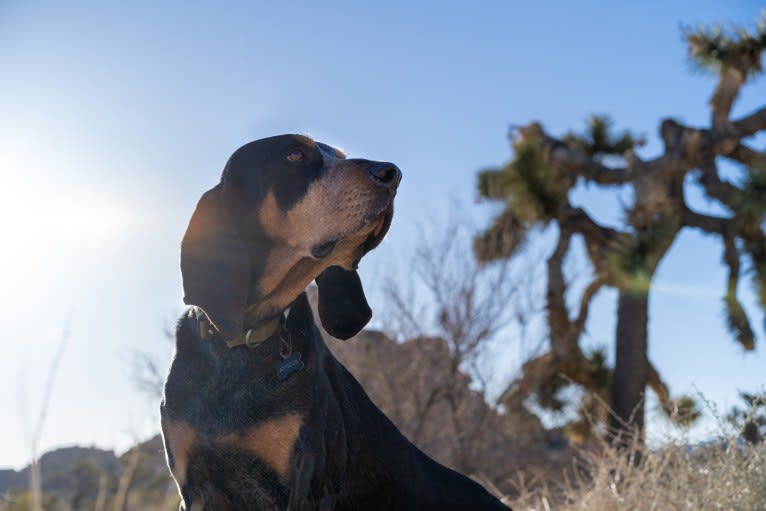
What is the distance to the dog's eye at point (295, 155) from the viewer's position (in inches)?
136

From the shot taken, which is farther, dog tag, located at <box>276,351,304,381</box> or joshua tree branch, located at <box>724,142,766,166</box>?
joshua tree branch, located at <box>724,142,766,166</box>

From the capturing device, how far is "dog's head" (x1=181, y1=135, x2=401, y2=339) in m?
3.30

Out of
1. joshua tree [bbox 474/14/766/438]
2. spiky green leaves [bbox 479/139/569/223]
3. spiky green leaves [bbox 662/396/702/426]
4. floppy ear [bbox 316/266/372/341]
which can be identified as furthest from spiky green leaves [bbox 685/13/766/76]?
floppy ear [bbox 316/266/372/341]

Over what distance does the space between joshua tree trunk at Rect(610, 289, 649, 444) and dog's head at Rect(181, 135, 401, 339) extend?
12.5 meters

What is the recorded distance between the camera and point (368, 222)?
336 cm

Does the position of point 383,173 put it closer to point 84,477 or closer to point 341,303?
point 341,303

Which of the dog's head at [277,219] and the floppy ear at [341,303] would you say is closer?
the dog's head at [277,219]

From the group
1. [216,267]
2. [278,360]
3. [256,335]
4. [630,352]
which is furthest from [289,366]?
[630,352]

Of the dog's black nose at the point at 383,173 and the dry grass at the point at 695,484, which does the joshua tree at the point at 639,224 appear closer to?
the dry grass at the point at 695,484

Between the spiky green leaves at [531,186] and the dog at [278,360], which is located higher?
the dog at [278,360]

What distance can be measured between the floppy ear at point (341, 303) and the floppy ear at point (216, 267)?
602 millimetres

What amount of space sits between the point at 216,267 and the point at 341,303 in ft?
2.39

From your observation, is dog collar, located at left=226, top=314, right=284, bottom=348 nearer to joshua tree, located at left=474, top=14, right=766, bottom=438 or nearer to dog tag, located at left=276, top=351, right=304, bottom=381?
dog tag, located at left=276, top=351, right=304, bottom=381

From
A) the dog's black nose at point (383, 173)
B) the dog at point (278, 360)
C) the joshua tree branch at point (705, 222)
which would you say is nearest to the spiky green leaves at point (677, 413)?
the dog at point (278, 360)
